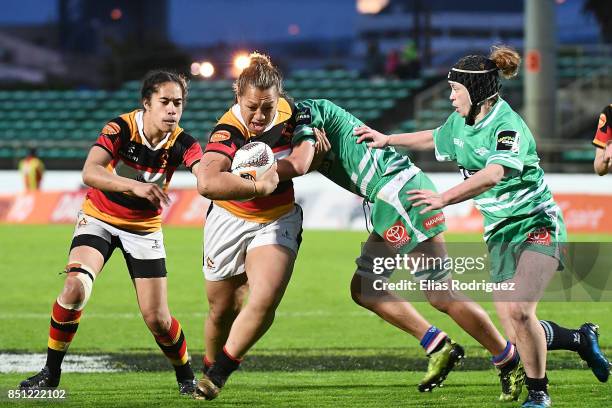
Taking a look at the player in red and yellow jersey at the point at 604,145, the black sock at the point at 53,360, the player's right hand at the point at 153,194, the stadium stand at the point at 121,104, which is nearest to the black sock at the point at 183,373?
the black sock at the point at 53,360

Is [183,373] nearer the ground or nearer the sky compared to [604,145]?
nearer the ground

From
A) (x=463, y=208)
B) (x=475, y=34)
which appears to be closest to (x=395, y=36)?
(x=475, y=34)

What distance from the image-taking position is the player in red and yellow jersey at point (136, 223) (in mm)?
7328

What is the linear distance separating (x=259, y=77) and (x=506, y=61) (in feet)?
4.70

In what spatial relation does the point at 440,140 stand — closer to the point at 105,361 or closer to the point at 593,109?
the point at 105,361

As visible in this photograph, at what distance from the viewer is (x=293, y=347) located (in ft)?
33.0

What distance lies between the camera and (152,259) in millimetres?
7523

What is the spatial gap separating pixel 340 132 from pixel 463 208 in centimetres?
1490

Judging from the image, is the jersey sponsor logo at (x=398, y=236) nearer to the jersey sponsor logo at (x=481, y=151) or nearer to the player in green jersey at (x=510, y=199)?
the player in green jersey at (x=510, y=199)

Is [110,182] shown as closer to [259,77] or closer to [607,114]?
[259,77]

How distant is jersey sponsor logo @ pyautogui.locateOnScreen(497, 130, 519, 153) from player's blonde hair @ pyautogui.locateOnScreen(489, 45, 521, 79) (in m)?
0.48

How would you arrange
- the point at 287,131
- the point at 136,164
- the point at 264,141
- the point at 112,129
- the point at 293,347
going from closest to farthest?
1. the point at 264,141
2. the point at 287,131
3. the point at 112,129
4. the point at 136,164
5. the point at 293,347

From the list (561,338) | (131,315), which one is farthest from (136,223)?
(131,315)

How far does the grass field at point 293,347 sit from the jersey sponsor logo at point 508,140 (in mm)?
1544
